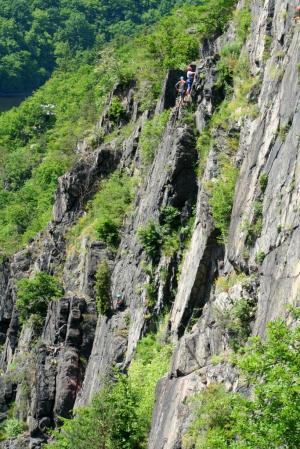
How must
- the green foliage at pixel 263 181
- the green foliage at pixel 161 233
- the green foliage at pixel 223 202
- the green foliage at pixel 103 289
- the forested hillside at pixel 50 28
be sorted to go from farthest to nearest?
the forested hillside at pixel 50 28, the green foliage at pixel 103 289, the green foliage at pixel 161 233, the green foliage at pixel 223 202, the green foliage at pixel 263 181

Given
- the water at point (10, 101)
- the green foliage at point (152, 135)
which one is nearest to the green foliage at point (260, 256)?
the green foliage at point (152, 135)

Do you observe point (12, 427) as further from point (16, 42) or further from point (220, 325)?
point (16, 42)

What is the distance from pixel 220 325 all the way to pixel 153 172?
14562 mm

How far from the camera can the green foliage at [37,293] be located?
4869cm

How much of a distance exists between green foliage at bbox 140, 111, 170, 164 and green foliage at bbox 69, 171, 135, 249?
2228 mm

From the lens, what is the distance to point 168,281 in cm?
3459

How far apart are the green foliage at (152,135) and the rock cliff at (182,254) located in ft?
2.41

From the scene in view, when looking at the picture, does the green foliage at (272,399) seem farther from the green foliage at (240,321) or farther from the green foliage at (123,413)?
the green foliage at (123,413)

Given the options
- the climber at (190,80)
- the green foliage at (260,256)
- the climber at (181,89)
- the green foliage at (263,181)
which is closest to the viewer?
the green foliage at (260,256)

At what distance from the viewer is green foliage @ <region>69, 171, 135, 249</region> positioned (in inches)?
1716

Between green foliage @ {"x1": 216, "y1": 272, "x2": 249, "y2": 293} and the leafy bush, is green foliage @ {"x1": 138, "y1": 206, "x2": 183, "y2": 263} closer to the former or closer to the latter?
the leafy bush

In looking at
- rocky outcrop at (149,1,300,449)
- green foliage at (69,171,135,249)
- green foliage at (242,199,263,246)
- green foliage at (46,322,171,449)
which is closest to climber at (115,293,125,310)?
green foliage at (69,171,135,249)

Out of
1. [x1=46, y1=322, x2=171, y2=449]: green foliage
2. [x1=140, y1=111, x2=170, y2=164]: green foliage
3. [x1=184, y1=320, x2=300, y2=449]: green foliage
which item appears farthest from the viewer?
[x1=140, y1=111, x2=170, y2=164]: green foliage

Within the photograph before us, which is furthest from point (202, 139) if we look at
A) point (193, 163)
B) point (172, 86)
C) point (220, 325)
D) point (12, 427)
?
point (12, 427)
